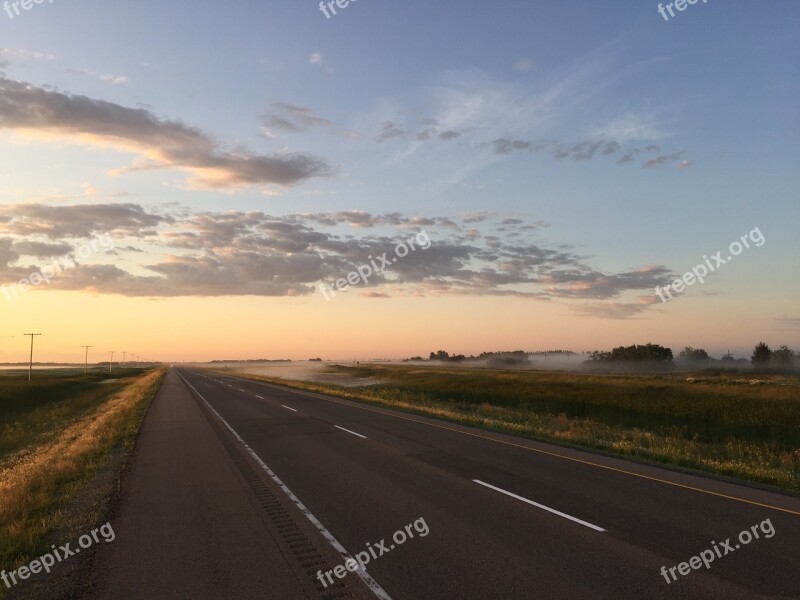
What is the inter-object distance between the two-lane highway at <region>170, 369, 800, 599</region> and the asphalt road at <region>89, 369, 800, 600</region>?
0.11 ft

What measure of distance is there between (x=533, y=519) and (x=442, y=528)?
4.87 feet

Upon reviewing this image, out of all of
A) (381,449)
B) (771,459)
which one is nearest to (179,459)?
(381,449)

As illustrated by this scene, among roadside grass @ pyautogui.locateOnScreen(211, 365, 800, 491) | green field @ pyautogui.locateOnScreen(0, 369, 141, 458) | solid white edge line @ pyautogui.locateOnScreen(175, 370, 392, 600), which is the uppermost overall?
solid white edge line @ pyautogui.locateOnScreen(175, 370, 392, 600)

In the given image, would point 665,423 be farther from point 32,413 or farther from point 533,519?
point 32,413

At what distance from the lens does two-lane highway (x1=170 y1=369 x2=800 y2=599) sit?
19.5 ft

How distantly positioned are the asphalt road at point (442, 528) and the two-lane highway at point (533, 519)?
0.11ft

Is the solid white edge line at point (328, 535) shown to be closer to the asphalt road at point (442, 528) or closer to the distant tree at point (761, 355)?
the asphalt road at point (442, 528)

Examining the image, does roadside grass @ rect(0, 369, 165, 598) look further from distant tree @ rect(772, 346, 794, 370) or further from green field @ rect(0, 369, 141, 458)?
distant tree @ rect(772, 346, 794, 370)

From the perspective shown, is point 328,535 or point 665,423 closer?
point 328,535

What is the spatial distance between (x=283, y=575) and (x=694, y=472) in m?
10.0

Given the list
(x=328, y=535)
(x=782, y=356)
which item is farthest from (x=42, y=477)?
(x=782, y=356)

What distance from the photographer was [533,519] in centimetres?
824

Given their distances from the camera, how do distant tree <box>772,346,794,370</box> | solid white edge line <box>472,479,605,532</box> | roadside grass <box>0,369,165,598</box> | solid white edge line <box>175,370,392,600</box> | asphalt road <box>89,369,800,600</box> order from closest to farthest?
solid white edge line <box>175,370,392,600</box>
asphalt road <box>89,369,800,600</box>
roadside grass <box>0,369,165,598</box>
solid white edge line <box>472,479,605,532</box>
distant tree <box>772,346,794,370</box>

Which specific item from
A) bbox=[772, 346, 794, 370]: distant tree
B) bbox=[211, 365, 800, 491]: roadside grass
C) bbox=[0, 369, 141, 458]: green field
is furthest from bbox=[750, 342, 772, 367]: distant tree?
bbox=[0, 369, 141, 458]: green field
